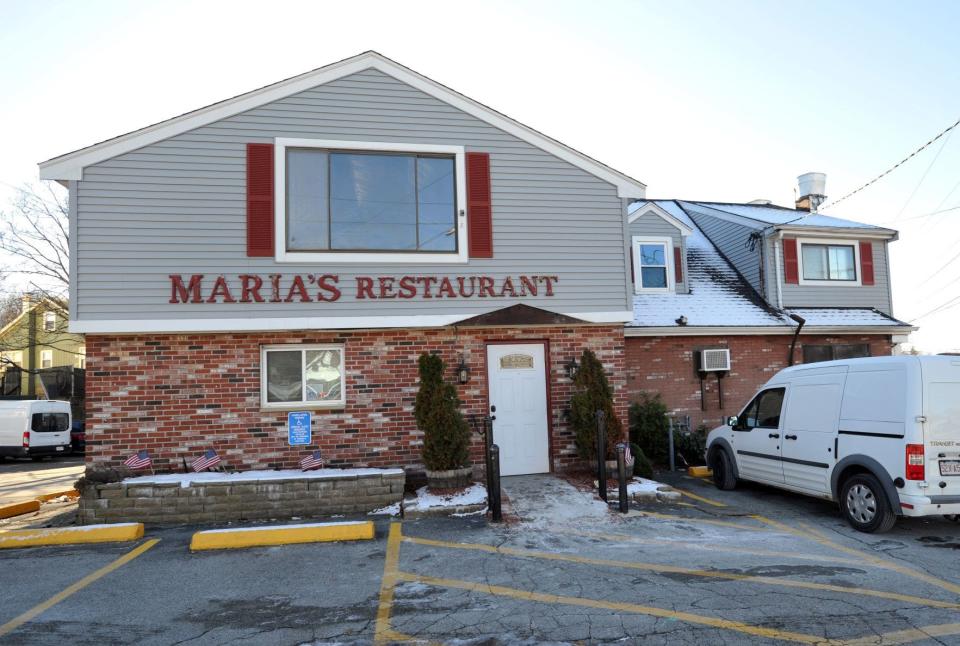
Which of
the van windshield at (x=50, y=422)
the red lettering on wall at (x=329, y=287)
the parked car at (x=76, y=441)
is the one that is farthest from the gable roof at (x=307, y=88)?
the parked car at (x=76, y=441)

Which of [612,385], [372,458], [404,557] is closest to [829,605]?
[404,557]

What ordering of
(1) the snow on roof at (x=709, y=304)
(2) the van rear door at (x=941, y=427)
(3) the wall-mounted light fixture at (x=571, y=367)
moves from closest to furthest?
(2) the van rear door at (x=941, y=427), (3) the wall-mounted light fixture at (x=571, y=367), (1) the snow on roof at (x=709, y=304)

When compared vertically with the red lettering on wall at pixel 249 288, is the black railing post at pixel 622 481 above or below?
below

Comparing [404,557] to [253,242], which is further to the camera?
[253,242]

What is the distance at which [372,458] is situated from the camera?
376 inches

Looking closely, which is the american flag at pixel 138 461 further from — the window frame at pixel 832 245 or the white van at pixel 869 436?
the window frame at pixel 832 245

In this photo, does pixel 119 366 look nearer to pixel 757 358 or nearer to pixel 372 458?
pixel 372 458

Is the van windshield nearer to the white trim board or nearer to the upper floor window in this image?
the white trim board

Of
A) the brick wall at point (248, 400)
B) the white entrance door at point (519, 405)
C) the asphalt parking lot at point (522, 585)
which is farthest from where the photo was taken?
the white entrance door at point (519, 405)

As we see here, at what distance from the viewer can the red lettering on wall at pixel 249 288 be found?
30.2 ft

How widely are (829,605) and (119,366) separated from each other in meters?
9.19

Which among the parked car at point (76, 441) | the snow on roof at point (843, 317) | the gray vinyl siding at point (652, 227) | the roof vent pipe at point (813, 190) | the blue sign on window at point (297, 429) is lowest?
the parked car at point (76, 441)

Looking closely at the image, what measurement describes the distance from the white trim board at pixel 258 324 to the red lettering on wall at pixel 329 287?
31cm

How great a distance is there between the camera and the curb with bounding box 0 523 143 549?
24.2ft
